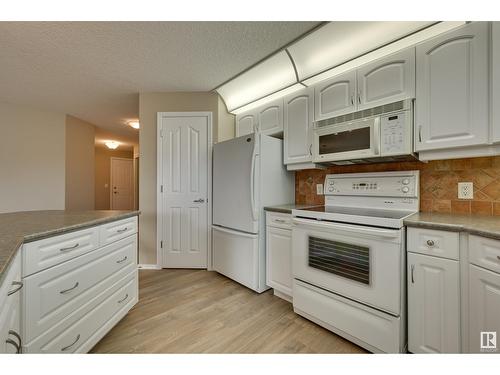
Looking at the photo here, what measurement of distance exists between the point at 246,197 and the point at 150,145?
1.60 m

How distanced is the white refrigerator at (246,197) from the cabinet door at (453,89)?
1.25 metres

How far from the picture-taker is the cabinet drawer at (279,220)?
2.00 m

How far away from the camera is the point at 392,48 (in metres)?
1.65

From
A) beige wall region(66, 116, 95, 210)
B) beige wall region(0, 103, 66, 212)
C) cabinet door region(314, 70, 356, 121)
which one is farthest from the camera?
beige wall region(66, 116, 95, 210)

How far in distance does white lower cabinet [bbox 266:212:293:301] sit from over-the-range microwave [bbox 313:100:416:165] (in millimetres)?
687

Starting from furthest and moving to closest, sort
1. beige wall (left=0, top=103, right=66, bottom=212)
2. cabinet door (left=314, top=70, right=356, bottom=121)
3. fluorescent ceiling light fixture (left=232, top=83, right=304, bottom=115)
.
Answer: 1. beige wall (left=0, top=103, right=66, bottom=212)
2. fluorescent ceiling light fixture (left=232, top=83, right=304, bottom=115)
3. cabinet door (left=314, top=70, right=356, bottom=121)

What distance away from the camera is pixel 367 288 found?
4.58 ft

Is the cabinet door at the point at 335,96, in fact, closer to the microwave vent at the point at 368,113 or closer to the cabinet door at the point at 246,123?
the microwave vent at the point at 368,113

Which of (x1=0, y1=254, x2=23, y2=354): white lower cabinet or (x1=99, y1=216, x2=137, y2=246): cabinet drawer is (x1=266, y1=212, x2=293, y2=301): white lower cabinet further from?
(x1=0, y1=254, x2=23, y2=354): white lower cabinet

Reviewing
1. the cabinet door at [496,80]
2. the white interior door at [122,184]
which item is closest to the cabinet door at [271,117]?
the cabinet door at [496,80]

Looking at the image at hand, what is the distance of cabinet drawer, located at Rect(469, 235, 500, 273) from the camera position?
1.00 m

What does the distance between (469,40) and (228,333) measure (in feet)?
8.04

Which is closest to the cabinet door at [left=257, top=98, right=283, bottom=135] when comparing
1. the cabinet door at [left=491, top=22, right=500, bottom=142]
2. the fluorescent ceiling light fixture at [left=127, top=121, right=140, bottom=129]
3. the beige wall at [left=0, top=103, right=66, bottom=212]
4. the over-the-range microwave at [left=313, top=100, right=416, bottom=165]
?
the over-the-range microwave at [left=313, top=100, right=416, bottom=165]
